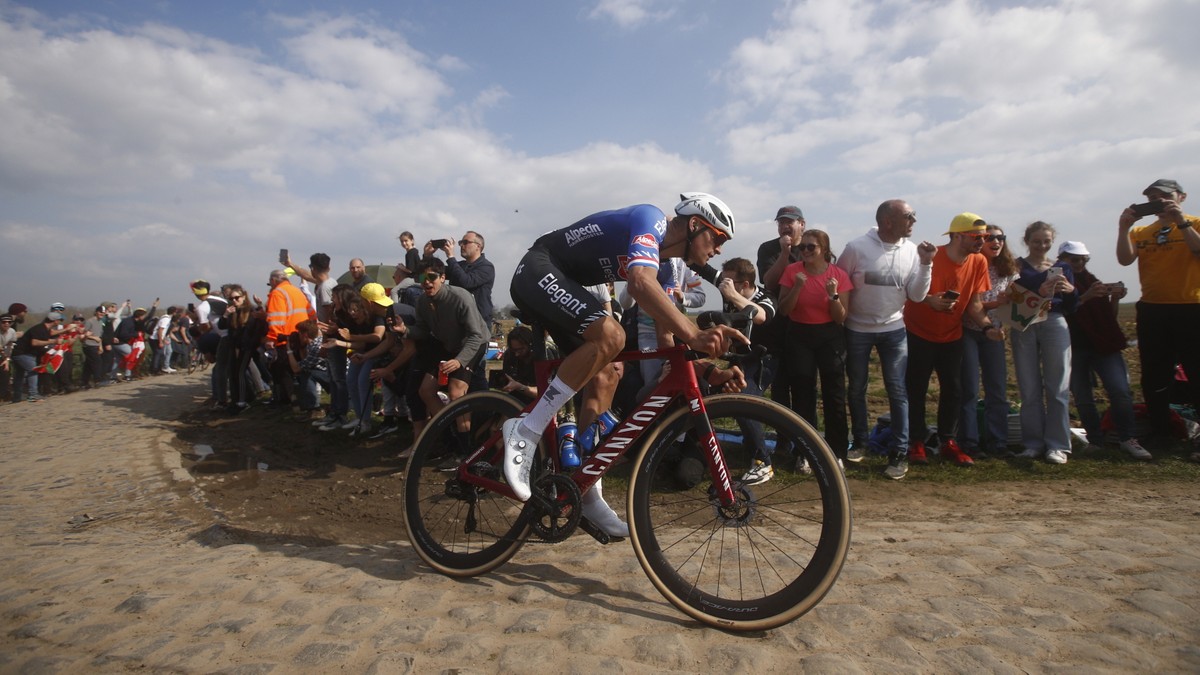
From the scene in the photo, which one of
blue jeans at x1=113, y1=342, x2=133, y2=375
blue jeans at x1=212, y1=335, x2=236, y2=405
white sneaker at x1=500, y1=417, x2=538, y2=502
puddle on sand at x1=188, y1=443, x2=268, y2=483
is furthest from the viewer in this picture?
blue jeans at x1=113, y1=342, x2=133, y2=375

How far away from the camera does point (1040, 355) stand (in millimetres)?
6738

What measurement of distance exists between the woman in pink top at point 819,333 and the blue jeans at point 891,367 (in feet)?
0.63

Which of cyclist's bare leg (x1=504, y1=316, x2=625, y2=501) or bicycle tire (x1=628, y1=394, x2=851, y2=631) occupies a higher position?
cyclist's bare leg (x1=504, y1=316, x2=625, y2=501)

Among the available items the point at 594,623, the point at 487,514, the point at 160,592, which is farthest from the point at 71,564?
the point at 594,623

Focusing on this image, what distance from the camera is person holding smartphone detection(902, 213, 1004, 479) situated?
6383mm

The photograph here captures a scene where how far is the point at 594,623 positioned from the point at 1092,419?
261 inches

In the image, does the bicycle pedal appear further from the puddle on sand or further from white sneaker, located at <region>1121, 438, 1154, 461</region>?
white sneaker, located at <region>1121, 438, 1154, 461</region>

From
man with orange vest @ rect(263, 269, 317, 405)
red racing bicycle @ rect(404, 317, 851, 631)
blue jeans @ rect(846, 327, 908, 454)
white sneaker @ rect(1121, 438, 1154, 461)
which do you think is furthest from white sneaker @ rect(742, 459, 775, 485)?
man with orange vest @ rect(263, 269, 317, 405)

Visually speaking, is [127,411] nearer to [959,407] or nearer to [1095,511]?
[959,407]

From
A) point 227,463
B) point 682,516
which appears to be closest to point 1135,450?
point 682,516

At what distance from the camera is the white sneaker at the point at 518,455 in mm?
3459

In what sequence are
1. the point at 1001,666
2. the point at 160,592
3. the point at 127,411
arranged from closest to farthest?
the point at 1001,666 → the point at 160,592 → the point at 127,411

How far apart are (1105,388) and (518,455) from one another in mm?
6727

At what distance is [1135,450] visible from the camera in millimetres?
6449
